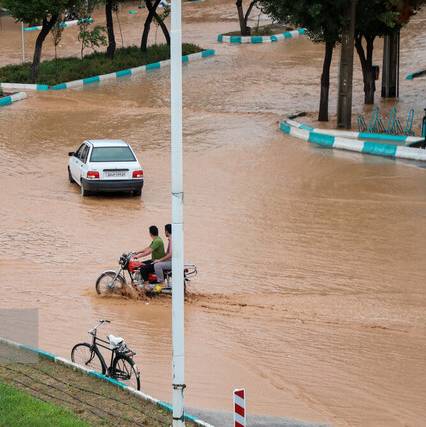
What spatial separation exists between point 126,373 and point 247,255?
7726mm

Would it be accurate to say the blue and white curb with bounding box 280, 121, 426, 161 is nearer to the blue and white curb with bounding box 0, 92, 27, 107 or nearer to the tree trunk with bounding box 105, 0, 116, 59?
the blue and white curb with bounding box 0, 92, 27, 107

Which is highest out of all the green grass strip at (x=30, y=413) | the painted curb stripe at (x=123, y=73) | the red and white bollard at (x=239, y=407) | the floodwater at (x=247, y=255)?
the red and white bollard at (x=239, y=407)

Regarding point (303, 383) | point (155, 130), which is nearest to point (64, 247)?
point (303, 383)

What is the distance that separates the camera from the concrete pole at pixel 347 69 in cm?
3328

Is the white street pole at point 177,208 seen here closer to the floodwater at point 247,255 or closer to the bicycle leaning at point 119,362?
the bicycle leaning at point 119,362

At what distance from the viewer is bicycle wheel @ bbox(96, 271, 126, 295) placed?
17.2m

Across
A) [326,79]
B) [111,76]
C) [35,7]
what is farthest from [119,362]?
[111,76]

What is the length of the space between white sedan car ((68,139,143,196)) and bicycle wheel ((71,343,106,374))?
11.5 meters

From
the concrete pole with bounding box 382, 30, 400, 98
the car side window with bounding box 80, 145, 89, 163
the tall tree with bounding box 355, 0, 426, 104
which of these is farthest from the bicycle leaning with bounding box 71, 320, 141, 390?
the concrete pole with bounding box 382, 30, 400, 98

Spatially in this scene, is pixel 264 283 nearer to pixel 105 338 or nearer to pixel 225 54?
pixel 105 338

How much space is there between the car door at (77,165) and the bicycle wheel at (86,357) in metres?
12.5

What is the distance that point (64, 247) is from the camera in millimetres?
20719

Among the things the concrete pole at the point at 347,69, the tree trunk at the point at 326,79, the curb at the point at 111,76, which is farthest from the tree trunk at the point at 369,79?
the curb at the point at 111,76

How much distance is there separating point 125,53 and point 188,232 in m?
31.3
